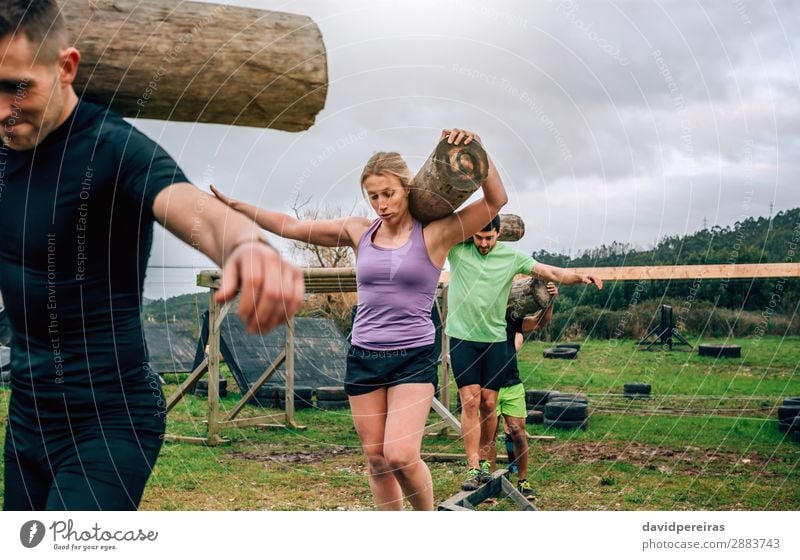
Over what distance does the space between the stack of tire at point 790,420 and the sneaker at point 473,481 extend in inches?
136

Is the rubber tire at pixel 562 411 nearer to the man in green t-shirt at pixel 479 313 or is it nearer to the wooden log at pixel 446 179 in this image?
the man in green t-shirt at pixel 479 313

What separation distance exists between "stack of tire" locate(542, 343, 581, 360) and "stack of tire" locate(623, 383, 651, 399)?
127 centimetres

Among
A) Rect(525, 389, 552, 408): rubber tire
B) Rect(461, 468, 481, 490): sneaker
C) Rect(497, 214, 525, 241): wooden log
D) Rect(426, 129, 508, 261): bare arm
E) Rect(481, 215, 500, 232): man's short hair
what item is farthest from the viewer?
Rect(525, 389, 552, 408): rubber tire

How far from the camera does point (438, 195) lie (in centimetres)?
310

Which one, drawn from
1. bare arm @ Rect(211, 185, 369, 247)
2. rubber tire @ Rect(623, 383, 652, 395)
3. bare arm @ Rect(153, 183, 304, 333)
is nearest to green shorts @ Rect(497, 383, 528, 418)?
bare arm @ Rect(211, 185, 369, 247)

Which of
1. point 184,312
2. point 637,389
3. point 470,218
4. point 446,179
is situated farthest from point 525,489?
point 184,312

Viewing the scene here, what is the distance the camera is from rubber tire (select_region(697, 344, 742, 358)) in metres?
10.2

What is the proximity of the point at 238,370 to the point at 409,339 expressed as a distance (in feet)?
19.1

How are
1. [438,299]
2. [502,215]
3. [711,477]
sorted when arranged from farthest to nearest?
1. [438,299]
2. [711,477]
3. [502,215]

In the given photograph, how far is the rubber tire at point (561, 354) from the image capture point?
10469 millimetres

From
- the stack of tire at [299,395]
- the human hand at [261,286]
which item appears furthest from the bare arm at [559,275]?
Answer: the stack of tire at [299,395]

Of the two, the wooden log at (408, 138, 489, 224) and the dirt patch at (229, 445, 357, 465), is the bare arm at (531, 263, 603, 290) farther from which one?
the dirt patch at (229, 445, 357, 465)
